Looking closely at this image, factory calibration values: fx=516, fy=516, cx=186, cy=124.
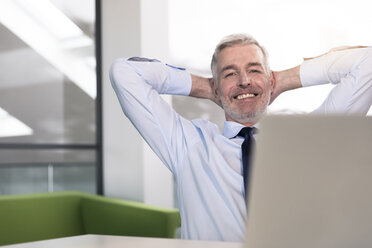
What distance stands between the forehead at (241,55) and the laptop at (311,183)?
6.01 ft

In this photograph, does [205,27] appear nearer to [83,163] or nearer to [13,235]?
[83,163]

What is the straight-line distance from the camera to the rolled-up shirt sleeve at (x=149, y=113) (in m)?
2.33

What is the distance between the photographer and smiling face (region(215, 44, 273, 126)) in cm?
241

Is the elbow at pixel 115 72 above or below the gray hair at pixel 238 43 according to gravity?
below

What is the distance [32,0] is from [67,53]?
18.3 inches

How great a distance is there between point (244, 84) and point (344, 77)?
48cm

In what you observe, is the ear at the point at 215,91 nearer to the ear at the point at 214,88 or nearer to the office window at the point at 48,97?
the ear at the point at 214,88

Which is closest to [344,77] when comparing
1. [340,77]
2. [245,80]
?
[340,77]

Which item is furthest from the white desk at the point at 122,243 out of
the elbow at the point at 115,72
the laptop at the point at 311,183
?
the elbow at the point at 115,72

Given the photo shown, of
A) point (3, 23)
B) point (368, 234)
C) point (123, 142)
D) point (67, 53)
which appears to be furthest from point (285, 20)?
point (368, 234)

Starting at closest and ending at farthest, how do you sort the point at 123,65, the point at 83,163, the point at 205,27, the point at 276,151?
the point at 276,151 → the point at 123,65 → the point at 205,27 → the point at 83,163

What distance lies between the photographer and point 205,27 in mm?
3529

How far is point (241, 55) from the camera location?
2.44 meters

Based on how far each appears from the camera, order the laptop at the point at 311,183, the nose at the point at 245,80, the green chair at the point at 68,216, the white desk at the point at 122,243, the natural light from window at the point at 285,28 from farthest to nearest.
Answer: the green chair at the point at 68,216 → the natural light from window at the point at 285,28 → the nose at the point at 245,80 → the white desk at the point at 122,243 → the laptop at the point at 311,183
